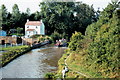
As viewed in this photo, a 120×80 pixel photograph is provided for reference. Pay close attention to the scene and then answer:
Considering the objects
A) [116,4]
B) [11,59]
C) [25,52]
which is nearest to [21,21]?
[25,52]

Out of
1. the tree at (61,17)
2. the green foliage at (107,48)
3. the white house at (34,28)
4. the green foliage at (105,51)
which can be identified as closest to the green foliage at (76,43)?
the green foliage at (105,51)

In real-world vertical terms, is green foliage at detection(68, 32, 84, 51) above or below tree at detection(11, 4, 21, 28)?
below

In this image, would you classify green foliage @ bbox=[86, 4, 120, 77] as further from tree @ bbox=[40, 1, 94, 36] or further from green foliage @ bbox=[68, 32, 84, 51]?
tree @ bbox=[40, 1, 94, 36]

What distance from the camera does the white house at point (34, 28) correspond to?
2525 inches

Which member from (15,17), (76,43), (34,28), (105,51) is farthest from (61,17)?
(105,51)

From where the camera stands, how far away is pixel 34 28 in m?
65.2

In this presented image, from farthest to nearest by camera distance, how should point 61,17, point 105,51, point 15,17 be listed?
point 15,17
point 61,17
point 105,51

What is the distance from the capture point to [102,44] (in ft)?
64.3

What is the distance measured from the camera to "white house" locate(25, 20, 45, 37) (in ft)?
210

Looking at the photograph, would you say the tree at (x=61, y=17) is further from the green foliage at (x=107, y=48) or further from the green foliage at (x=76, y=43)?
the green foliage at (x=107, y=48)

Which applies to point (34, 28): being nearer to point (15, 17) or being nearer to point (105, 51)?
point (15, 17)

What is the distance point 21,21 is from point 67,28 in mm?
14287

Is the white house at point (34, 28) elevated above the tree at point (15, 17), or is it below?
below

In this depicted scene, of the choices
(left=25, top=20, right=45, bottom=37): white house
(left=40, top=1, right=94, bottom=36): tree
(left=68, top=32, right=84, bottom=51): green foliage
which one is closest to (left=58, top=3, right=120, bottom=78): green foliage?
(left=68, top=32, right=84, bottom=51): green foliage
